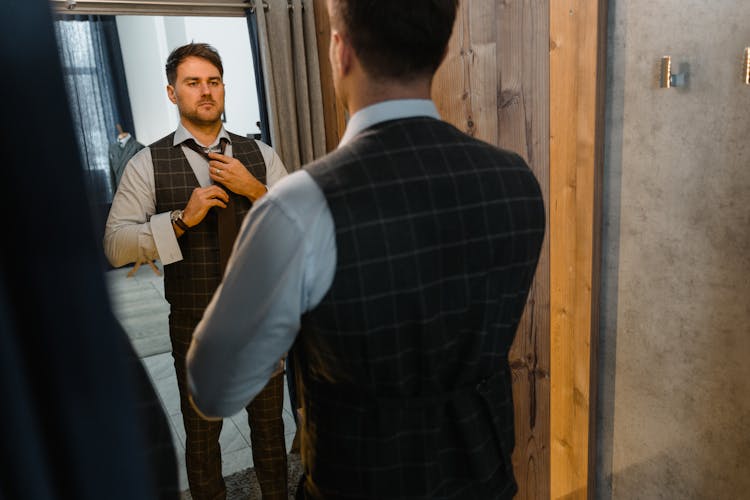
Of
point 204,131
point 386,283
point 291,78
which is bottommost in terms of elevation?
point 386,283

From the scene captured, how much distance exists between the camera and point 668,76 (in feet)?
5.16

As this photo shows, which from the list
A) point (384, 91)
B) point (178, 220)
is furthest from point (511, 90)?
point (178, 220)

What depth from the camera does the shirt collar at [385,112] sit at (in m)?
0.86

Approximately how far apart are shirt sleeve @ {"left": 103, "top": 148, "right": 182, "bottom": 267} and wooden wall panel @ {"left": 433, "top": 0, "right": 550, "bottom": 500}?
93cm

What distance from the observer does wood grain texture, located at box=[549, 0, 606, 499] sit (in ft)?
5.54

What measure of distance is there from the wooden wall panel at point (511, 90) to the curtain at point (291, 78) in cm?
129

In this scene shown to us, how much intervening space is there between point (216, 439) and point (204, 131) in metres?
1.06

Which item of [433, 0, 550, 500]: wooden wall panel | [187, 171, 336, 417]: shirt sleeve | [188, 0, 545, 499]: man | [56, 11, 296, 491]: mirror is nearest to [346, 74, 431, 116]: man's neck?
[188, 0, 545, 499]: man

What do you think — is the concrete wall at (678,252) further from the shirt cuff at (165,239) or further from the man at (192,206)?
the shirt cuff at (165,239)

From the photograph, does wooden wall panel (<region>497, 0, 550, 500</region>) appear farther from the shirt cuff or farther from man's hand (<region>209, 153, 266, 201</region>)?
the shirt cuff

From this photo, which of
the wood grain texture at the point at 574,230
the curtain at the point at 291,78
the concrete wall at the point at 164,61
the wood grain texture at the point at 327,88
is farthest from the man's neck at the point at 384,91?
the concrete wall at the point at 164,61

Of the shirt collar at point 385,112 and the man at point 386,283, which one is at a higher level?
the shirt collar at point 385,112

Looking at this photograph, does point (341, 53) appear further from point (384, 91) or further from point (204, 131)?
point (204, 131)

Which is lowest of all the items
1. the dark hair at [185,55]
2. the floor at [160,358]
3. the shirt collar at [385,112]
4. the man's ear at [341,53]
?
the floor at [160,358]
